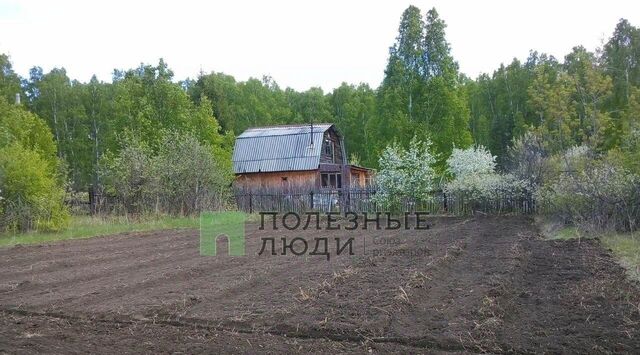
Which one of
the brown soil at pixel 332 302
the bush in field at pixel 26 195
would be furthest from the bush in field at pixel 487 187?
the bush in field at pixel 26 195

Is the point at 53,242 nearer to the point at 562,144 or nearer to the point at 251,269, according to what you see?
the point at 251,269

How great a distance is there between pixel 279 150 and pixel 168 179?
13.2 metres

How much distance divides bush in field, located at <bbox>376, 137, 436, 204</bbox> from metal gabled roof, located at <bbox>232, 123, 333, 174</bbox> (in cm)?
1124

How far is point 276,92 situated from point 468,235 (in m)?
52.4

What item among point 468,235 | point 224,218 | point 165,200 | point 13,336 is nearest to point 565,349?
point 13,336

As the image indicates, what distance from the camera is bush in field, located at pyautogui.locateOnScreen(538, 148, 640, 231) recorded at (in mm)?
10938

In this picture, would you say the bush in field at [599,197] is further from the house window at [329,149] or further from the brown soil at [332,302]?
the house window at [329,149]

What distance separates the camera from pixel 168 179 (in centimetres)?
2006

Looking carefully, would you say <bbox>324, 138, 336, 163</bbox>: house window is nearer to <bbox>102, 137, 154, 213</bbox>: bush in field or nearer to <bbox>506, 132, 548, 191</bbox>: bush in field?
<bbox>506, 132, 548, 191</bbox>: bush in field

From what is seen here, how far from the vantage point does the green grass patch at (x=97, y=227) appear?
14.2 m

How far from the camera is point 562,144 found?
1630cm

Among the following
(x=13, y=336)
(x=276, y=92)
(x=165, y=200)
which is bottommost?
(x=13, y=336)

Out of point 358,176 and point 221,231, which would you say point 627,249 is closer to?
point 221,231

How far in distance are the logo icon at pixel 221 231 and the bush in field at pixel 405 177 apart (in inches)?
230
